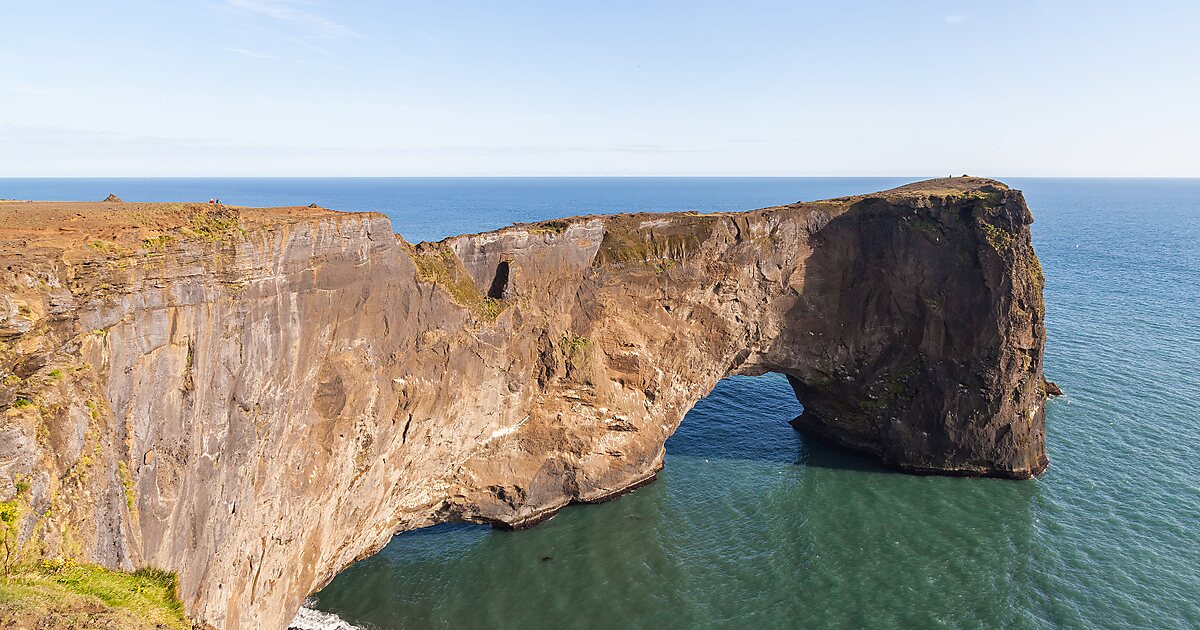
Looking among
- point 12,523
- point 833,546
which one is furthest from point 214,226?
point 833,546

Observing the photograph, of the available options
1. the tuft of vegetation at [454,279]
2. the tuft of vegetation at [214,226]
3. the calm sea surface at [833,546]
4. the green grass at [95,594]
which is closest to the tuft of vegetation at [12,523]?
the green grass at [95,594]

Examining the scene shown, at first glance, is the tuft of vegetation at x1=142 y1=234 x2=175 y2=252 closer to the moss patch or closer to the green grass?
the green grass

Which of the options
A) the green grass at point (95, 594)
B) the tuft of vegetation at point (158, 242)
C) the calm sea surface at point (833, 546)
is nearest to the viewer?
the green grass at point (95, 594)

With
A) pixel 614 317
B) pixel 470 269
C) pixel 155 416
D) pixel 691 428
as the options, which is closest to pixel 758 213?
pixel 614 317

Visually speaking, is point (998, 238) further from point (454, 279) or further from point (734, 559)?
point (454, 279)

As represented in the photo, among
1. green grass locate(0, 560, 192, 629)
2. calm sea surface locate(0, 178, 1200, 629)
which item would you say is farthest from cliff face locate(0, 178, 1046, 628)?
calm sea surface locate(0, 178, 1200, 629)

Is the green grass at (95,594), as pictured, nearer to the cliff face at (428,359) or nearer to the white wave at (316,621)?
the cliff face at (428,359)

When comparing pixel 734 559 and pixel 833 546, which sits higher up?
pixel 833 546
